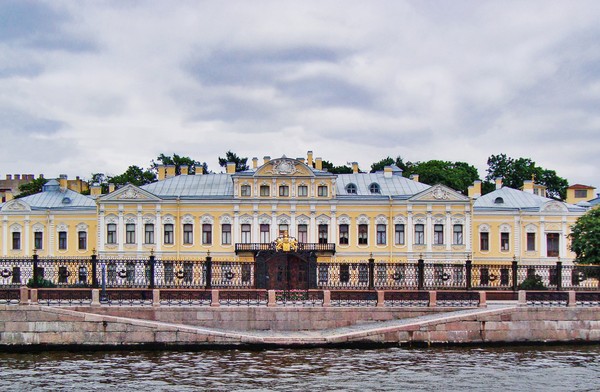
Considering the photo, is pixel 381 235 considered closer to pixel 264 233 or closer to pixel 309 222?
pixel 309 222

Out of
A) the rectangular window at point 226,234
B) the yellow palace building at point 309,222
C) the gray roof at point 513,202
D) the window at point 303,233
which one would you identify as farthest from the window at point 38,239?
the gray roof at point 513,202

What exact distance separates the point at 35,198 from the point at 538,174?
160ft

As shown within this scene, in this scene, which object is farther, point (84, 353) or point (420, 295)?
point (420, 295)

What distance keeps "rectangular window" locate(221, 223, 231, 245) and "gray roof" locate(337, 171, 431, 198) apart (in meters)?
7.31

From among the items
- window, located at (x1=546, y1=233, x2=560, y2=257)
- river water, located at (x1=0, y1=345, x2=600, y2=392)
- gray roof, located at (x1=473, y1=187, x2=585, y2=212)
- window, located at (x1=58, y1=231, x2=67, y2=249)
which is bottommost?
river water, located at (x1=0, y1=345, x2=600, y2=392)

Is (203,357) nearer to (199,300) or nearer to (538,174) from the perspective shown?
(199,300)

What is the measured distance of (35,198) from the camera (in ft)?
172

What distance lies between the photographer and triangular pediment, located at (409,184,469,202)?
48469 mm

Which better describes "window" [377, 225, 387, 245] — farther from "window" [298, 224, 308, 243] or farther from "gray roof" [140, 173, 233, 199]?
"gray roof" [140, 173, 233, 199]

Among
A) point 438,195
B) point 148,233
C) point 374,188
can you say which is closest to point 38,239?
point 148,233

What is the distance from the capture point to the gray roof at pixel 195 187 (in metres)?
49.4

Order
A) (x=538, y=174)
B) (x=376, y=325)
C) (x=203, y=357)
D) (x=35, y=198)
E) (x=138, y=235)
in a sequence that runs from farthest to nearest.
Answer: (x=538, y=174)
(x=35, y=198)
(x=138, y=235)
(x=376, y=325)
(x=203, y=357)

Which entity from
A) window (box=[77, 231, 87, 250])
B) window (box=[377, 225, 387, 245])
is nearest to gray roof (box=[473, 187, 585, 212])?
window (box=[377, 225, 387, 245])

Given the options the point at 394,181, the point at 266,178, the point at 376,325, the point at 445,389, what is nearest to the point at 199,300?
the point at 376,325
